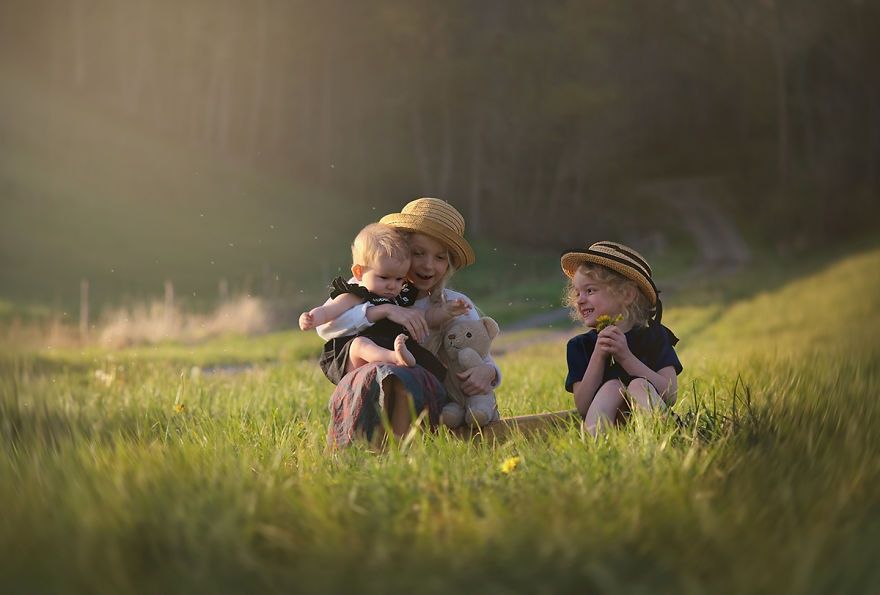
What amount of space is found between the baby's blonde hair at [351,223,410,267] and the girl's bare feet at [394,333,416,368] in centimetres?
39

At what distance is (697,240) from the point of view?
37.5 metres

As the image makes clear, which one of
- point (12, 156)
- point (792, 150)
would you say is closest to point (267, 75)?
point (12, 156)

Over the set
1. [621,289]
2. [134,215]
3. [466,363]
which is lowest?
[466,363]

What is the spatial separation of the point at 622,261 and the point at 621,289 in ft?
→ 0.55

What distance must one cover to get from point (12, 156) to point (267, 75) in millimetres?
10068

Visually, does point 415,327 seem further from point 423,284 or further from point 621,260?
point 621,260

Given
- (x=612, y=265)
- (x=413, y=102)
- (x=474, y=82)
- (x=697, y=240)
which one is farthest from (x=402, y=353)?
(x=697, y=240)

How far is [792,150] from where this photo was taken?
3422cm

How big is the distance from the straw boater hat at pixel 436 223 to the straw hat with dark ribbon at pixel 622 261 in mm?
491

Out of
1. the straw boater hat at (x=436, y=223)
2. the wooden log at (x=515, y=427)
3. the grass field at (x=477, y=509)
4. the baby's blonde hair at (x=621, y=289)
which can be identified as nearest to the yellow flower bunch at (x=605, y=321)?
the baby's blonde hair at (x=621, y=289)

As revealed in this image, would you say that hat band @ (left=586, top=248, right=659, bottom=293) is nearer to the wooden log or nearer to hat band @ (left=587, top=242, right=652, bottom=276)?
hat band @ (left=587, top=242, right=652, bottom=276)

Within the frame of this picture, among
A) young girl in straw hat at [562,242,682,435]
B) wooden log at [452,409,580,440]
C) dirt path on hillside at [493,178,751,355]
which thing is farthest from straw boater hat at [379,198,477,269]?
dirt path on hillside at [493,178,751,355]

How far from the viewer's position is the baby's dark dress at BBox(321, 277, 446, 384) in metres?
4.06

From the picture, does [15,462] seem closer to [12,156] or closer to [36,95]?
[12,156]
